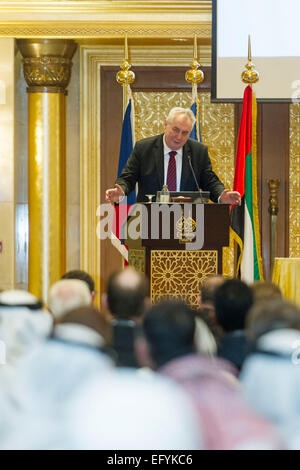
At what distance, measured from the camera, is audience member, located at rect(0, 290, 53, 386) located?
3049 millimetres

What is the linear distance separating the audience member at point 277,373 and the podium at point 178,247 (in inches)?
108

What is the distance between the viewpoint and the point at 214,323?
3559 millimetres

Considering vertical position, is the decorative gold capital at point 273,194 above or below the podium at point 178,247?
above

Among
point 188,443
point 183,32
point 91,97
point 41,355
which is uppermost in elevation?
point 183,32

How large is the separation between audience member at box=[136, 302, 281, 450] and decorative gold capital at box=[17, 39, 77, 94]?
6422mm

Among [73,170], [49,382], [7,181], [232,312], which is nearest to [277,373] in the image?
[49,382]

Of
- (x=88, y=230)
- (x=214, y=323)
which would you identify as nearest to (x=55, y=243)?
(x=88, y=230)

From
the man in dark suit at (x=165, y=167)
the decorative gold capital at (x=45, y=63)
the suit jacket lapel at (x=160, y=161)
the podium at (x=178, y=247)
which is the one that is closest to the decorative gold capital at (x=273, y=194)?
the decorative gold capital at (x=45, y=63)

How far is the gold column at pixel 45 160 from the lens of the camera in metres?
8.71

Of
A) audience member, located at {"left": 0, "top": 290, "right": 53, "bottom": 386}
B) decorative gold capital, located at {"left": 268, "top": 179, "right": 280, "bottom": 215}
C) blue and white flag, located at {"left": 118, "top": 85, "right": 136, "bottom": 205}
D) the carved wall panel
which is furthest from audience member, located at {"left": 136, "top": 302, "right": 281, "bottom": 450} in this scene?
decorative gold capital, located at {"left": 268, "top": 179, "right": 280, "bottom": 215}

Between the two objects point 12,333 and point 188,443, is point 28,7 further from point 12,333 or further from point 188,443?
point 188,443

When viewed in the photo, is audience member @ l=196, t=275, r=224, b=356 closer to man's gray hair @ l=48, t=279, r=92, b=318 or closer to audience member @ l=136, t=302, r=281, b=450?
audience member @ l=136, t=302, r=281, b=450

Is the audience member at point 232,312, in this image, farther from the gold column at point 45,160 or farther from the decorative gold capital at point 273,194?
the decorative gold capital at point 273,194

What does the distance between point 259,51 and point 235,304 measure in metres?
5.34
